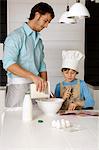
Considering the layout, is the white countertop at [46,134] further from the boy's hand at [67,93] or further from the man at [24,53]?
the boy's hand at [67,93]

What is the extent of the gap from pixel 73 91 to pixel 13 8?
137cm

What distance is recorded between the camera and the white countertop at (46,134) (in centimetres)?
108

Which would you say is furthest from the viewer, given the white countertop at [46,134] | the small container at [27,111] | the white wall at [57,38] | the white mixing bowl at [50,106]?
the white wall at [57,38]

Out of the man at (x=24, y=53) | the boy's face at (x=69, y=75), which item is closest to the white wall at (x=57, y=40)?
the boy's face at (x=69, y=75)

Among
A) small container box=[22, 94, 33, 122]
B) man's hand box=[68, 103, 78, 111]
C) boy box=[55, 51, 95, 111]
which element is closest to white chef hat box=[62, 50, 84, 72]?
boy box=[55, 51, 95, 111]

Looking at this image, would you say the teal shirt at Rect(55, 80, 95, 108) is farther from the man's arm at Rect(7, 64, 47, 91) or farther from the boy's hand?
the man's arm at Rect(7, 64, 47, 91)

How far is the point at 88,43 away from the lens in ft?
10.5

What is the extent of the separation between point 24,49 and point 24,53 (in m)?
0.02

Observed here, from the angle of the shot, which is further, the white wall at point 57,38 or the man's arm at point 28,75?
the white wall at point 57,38

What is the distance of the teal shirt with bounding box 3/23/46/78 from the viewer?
1.73 metres

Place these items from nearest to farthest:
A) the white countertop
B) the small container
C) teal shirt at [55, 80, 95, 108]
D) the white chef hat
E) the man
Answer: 1. the white countertop
2. the small container
3. the man
4. teal shirt at [55, 80, 95, 108]
5. the white chef hat

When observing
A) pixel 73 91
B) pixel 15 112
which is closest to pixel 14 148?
pixel 15 112

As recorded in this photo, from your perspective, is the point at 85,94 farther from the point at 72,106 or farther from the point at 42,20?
the point at 42,20

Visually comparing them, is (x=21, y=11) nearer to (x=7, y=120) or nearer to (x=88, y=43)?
(x=88, y=43)
